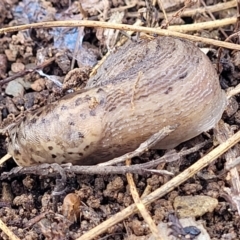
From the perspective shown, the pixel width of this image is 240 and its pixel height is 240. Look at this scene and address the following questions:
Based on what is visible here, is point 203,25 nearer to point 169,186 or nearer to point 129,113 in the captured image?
point 129,113

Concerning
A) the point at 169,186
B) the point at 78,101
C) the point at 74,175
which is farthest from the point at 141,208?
the point at 78,101

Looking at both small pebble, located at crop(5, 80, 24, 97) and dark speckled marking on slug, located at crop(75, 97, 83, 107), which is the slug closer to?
dark speckled marking on slug, located at crop(75, 97, 83, 107)

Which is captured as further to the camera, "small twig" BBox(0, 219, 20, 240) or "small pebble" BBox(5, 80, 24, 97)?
"small pebble" BBox(5, 80, 24, 97)

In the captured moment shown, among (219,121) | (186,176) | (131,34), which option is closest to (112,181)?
(186,176)

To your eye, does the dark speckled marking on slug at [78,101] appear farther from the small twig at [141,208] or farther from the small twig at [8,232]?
the small twig at [8,232]

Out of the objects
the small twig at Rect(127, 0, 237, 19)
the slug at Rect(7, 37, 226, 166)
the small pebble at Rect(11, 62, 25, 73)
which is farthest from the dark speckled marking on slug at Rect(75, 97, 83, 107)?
the small twig at Rect(127, 0, 237, 19)

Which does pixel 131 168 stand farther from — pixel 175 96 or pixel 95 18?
pixel 95 18
